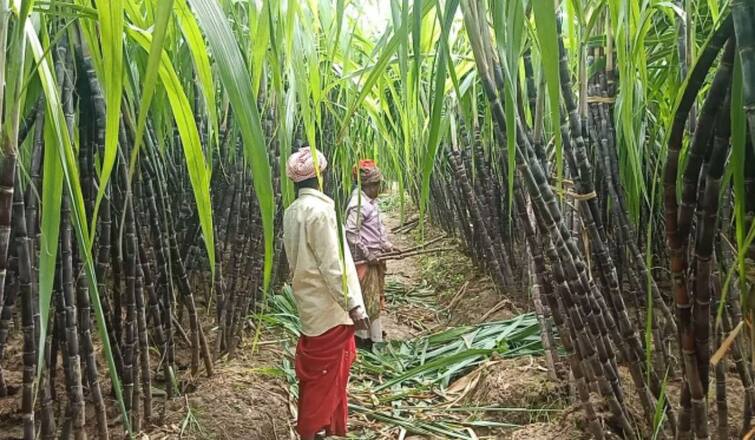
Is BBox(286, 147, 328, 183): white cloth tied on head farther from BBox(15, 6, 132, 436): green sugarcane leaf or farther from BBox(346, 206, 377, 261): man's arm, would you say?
BBox(15, 6, 132, 436): green sugarcane leaf

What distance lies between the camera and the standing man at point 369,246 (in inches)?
114

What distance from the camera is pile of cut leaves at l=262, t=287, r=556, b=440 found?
198 cm

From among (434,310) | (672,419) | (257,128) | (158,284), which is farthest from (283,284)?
(257,128)

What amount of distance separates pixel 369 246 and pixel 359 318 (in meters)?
1.02

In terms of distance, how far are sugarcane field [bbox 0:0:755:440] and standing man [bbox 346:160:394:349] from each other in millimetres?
11

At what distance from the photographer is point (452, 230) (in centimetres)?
460

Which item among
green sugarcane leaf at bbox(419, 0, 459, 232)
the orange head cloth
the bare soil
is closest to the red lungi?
the bare soil

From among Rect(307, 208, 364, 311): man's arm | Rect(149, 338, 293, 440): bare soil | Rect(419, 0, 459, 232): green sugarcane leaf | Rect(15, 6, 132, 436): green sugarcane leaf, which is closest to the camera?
Rect(15, 6, 132, 436): green sugarcane leaf

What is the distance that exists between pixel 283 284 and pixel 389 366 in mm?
948

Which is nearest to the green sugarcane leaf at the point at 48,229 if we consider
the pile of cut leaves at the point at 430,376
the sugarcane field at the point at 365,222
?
the sugarcane field at the point at 365,222

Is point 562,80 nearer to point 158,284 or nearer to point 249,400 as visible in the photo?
point 158,284

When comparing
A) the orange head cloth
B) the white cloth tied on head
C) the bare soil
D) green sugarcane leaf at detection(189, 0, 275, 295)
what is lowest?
the bare soil

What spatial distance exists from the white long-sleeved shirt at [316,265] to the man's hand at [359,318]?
0.05 feet

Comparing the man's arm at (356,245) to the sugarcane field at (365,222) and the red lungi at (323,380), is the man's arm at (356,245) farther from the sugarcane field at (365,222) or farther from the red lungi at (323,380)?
the red lungi at (323,380)
